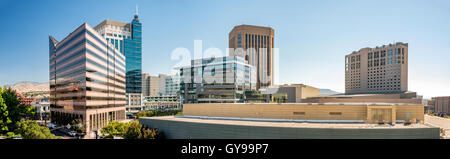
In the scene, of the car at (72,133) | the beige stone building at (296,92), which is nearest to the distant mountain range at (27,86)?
the car at (72,133)

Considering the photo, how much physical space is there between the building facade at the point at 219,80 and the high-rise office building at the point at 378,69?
2872 inches

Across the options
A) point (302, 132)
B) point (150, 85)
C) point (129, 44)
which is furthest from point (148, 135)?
point (150, 85)

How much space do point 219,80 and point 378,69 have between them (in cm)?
9379

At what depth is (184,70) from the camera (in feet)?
330

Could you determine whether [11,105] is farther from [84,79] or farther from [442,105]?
[442,105]

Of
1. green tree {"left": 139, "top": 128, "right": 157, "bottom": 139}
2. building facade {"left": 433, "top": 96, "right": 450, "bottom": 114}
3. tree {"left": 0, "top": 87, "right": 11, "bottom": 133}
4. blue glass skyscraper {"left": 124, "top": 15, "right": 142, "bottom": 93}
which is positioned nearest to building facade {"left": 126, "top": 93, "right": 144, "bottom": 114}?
blue glass skyscraper {"left": 124, "top": 15, "right": 142, "bottom": 93}

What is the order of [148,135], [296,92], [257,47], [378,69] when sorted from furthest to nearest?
[257,47], [378,69], [296,92], [148,135]

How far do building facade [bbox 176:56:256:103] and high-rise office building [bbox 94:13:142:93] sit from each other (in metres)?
37.1

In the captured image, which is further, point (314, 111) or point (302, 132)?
point (314, 111)

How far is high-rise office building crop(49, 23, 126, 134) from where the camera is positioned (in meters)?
49.8

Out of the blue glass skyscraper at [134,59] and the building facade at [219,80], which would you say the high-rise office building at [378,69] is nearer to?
the building facade at [219,80]

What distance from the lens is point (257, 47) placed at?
141 m
